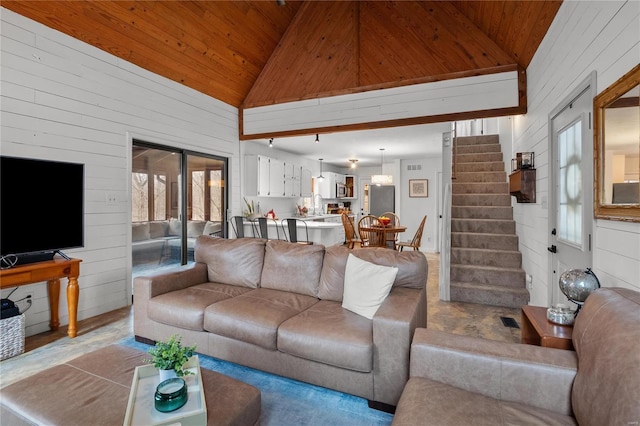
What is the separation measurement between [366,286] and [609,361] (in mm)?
1433

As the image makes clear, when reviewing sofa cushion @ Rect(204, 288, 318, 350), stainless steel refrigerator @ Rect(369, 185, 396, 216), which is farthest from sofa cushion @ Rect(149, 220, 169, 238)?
stainless steel refrigerator @ Rect(369, 185, 396, 216)

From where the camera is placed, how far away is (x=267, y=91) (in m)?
5.67

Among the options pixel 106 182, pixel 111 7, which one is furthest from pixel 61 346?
pixel 111 7

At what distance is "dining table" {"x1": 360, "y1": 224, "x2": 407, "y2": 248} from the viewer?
5.43 m

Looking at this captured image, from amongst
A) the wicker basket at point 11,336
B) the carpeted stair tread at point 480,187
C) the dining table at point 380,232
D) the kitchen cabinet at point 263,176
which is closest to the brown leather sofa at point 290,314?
the wicker basket at point 11,336

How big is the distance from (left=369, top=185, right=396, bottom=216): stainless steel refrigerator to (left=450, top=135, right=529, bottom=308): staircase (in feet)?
11.5

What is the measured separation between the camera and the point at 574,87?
245cm

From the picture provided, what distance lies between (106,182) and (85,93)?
3.28 ft

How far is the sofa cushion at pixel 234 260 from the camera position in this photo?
3.10 m

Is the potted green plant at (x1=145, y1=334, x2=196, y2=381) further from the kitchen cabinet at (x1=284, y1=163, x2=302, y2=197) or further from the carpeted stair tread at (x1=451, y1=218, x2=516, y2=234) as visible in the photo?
the kitchen cabinet at (x1=284, y1=163, x2=302, y2=197)

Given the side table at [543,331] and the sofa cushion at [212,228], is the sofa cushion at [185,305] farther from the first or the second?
the sofa cushion at [212,228]

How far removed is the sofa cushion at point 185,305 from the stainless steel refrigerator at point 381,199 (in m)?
7.16

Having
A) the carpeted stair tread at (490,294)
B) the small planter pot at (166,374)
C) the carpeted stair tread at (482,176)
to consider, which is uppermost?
the carpeted stair tread at (482,176)

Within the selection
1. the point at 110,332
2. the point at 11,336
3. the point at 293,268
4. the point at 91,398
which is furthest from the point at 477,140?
the point at 11,336
